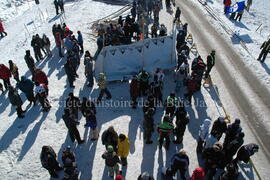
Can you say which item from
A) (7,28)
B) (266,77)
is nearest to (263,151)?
(266,77)

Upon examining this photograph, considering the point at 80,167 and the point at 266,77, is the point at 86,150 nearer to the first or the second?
the point at 80,167

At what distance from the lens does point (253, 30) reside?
74.0 ft

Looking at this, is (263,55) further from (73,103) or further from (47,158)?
(47,158)

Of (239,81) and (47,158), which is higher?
(47,158)

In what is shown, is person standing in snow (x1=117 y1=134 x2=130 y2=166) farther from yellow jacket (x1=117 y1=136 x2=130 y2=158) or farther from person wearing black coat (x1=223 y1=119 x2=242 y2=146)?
person wearing black coat (x1=223 y1=119 x2=242 y2=146)

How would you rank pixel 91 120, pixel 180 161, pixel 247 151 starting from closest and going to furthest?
pixel 180 161, pixel 247 151, pixel 91 120

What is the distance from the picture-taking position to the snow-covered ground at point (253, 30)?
1680cm

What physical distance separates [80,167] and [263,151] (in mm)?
7274

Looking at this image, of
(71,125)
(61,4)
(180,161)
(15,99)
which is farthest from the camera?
(61,4)

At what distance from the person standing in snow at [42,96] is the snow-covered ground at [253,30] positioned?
38.6 feet

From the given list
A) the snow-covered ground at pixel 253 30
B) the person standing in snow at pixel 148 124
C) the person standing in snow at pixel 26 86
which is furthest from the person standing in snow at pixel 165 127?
the snow-covered ground at pixel 253 30

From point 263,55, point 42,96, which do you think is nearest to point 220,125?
point 42,96

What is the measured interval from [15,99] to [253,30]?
1931cm

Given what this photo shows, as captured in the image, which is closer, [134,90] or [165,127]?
[165,127]
